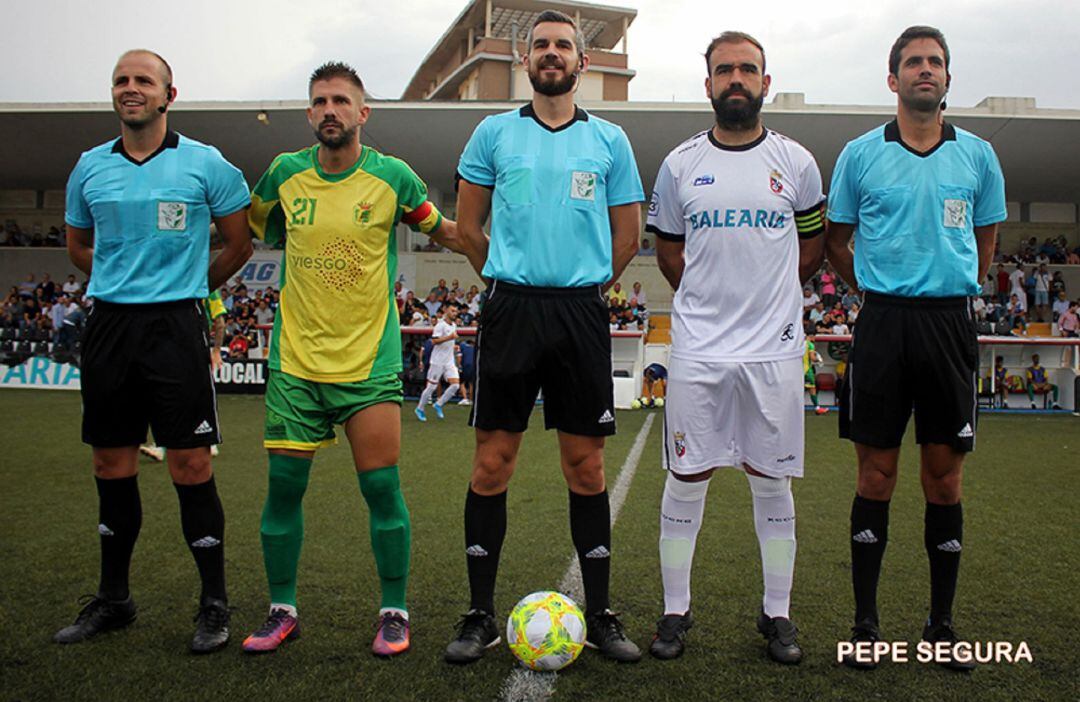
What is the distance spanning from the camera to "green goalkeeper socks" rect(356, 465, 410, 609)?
134 inches

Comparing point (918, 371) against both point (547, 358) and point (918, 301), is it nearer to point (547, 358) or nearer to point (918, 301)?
point (918, 301)

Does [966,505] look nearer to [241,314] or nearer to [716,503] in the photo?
[716,503]

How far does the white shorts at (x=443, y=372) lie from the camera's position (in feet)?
46.3

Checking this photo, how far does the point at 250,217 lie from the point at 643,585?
2.56 meters

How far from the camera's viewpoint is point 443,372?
14.2m

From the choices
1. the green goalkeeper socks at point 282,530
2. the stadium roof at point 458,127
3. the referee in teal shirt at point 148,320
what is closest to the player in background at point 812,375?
the stadium roof at point 458,127

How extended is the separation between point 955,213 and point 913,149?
31 centimetres

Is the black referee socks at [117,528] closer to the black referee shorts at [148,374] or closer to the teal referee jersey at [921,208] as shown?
the black referee shorts at [148,374]

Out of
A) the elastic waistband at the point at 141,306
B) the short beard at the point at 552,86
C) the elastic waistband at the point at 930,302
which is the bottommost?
the elastic waistband at the point at 141,306

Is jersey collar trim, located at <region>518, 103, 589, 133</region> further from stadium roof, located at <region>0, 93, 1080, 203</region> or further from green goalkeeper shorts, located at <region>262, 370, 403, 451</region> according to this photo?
stadium roof, located at <region>0, 93, 1080, 203</region>

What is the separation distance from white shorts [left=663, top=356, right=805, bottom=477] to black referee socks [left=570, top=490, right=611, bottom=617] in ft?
1.20

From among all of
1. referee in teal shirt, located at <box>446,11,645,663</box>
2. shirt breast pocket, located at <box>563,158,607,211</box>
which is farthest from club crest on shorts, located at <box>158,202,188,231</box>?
shirt breast pocket, located at <box>563,158,607,211</box>

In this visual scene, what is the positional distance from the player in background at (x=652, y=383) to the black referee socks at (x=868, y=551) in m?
13.2

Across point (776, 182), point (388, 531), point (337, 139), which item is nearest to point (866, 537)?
point (776, 182)
